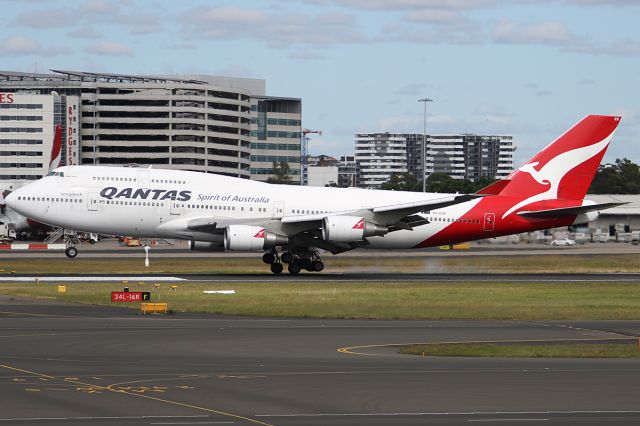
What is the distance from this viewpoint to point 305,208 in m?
59.6

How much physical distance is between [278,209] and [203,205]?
13.3 feet

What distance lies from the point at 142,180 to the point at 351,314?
22672 mm

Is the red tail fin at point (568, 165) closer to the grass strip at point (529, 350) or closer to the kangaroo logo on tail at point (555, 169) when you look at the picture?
the kangaroo logo on tail at point (555, 169)

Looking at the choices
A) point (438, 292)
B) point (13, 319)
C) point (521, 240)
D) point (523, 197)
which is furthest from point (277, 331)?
point (521, 240)

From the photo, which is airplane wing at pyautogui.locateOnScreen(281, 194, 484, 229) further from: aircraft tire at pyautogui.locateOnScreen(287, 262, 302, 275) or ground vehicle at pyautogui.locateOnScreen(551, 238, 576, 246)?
ground vehicle at pyautogui.locateOnScreen(551, 238, 576, 246)

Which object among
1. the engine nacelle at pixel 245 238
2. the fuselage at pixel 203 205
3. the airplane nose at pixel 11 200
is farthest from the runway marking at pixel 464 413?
the airplane nose at pixel 11 200

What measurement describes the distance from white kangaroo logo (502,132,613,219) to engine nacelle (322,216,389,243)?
29.8ft

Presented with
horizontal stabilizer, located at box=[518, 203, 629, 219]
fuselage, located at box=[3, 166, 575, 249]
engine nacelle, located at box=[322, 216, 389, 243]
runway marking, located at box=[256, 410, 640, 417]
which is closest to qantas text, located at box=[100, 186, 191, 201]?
fuselage, located at box=[3, 166, 575, 249]

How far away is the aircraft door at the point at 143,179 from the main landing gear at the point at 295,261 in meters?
7.59

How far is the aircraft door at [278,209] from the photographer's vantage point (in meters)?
58.5

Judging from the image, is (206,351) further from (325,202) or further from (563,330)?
(325,202)

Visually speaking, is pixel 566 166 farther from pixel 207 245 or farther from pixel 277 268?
pixel 207 245

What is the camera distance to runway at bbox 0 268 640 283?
53438 mm

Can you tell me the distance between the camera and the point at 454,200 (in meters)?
55.6
